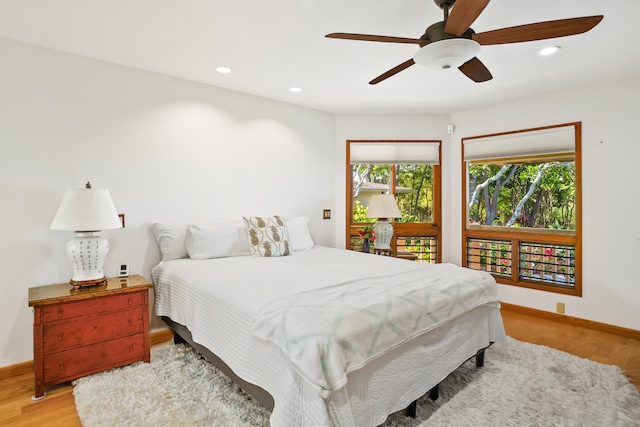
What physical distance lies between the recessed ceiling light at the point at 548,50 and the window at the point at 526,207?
1275 mm

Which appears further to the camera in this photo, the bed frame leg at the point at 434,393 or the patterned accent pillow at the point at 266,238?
the patterned accent pillow at the point at 266,238

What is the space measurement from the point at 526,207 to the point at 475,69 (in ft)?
8.36

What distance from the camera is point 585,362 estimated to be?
2582 mm

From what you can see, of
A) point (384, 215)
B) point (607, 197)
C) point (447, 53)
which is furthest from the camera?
point (384, 215)

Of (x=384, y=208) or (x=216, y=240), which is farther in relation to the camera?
(x=384, y=208)

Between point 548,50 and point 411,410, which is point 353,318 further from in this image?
point 548,50

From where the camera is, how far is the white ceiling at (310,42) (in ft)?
6.72

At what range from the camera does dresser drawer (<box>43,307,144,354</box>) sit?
7.10ft

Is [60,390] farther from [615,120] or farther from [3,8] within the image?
[615,120]

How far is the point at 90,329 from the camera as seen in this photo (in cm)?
230

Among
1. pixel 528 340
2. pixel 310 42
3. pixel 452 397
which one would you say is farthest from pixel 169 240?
pixel 528 340

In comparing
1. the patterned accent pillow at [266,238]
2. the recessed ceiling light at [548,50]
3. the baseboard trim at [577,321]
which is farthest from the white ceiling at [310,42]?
the baseboard trim at [577,321]

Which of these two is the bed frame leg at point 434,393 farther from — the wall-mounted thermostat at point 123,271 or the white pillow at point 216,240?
the wall-mounted thermostat at point 123,271

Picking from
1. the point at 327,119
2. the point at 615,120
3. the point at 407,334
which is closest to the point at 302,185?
the point at 327,119
